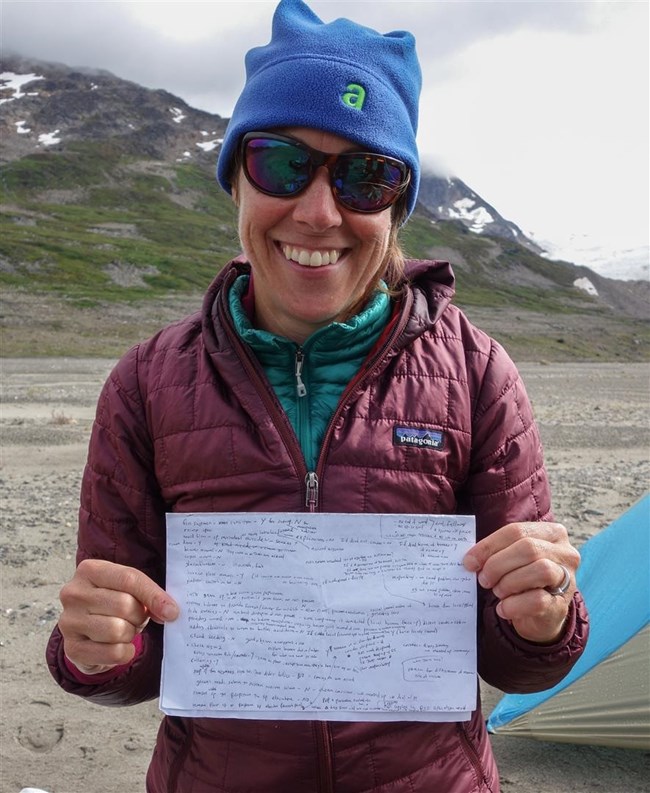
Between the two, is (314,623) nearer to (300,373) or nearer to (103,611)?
(103,611)

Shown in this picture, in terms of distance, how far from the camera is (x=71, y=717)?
4969 mm

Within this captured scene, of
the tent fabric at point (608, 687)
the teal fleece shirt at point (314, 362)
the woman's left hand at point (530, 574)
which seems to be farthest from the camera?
the tent fabric at point (608, 687)

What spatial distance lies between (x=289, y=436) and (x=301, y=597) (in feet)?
1.46

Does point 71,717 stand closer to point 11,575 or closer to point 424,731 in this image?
point 11,575

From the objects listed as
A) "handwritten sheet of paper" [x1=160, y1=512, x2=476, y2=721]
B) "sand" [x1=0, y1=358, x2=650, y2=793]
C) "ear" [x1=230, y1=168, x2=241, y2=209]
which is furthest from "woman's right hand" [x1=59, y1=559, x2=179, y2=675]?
"sand" [x1=0, y1=358, x2=650, y2=793]

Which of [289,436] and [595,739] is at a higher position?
[289,436]

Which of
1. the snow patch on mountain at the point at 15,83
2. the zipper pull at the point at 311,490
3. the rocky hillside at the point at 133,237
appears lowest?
the snow patch on mountain at the point at 15,83

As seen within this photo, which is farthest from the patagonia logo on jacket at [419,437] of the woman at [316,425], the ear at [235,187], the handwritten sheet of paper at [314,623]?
the ear at [235,187]

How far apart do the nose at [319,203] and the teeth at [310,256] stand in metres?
0.07

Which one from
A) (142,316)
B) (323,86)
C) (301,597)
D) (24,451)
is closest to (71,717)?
(301,597)

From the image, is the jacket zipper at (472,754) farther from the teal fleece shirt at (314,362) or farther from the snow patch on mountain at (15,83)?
the snow patch on mountain at (15,83)

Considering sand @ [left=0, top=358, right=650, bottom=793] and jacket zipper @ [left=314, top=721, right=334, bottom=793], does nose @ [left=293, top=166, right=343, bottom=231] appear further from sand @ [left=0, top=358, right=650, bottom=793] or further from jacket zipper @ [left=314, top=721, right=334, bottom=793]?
sand @ [left=0, top=358, right=650, bottom=793]

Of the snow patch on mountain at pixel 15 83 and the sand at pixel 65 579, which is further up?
the sand at pixel 65 579

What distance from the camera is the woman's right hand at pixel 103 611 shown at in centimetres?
190
